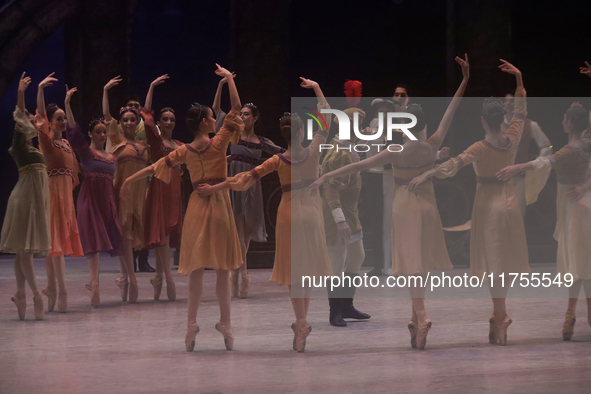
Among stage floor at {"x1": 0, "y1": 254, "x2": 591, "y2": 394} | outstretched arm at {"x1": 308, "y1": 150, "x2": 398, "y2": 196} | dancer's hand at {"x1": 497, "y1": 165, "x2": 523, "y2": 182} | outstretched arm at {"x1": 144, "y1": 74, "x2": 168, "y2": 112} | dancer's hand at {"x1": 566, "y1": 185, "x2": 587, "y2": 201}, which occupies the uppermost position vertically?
outstretched arm at {"x1": 144, "y1": 74, "x2": 168, "y2": 112}

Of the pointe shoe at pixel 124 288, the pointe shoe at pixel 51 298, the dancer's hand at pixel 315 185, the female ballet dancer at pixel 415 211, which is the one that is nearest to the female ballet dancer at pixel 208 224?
the dancer's hand at pixel 315 185

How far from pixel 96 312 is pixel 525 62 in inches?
343

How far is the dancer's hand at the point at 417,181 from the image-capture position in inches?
171

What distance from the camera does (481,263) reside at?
448 centimetres

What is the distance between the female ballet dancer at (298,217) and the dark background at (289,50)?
5.32m

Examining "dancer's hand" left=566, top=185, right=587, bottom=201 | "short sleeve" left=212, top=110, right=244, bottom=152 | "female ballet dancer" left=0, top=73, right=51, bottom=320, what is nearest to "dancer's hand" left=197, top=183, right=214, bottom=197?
"short sleeve" left=212, top=110, right=244, bottom=152

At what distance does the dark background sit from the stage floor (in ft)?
14.6

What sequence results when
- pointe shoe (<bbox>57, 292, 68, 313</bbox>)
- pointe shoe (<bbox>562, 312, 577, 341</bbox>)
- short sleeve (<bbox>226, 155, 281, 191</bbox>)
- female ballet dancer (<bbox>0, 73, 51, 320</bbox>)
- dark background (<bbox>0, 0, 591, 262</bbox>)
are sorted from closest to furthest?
1. short sleeve (<bbox>226, 155, 281, 191</bbox>)
2. pointe shoe (<bbox>562, 312, 577, 341</bbox>)
3. female ballet dancer (<bbox>0, 73, 51, 320</bbox>)
4. pointe shoe (<bbox>57, 292, 68, 313</bbox>)
5. dark background (<bbox>0, 0, 591, 262</bbox>)

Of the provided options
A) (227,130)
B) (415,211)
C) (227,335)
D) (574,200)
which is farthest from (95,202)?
(574,200)

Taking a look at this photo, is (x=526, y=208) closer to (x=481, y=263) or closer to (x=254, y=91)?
(x=254, y=91)

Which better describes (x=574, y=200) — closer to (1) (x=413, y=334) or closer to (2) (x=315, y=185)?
(1) (x=413, y=334)

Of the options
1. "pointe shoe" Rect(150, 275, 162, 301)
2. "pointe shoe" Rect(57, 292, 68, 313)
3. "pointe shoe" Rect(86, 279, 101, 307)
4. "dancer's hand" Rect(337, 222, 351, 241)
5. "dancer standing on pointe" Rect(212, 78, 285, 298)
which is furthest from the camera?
"dancer standing on pointe" Rect(212, 78, 285, 298)

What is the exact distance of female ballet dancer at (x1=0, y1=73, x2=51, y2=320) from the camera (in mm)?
5227

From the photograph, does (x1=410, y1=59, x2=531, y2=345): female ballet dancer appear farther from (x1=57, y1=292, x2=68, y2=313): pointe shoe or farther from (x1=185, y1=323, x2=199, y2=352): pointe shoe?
(x1=57, y1=292, x2=68, y2=313): pointe shoe
